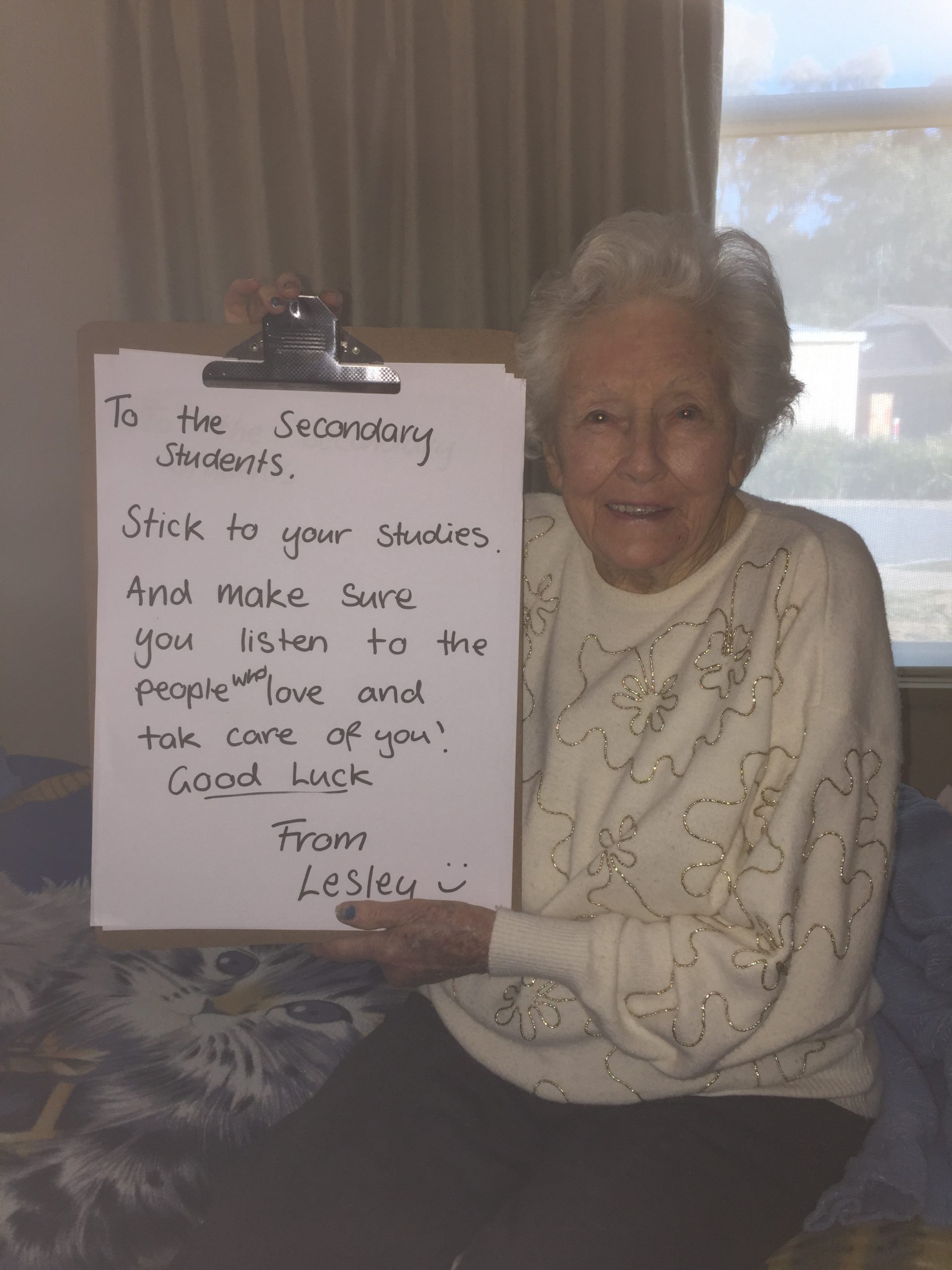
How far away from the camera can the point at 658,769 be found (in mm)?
1036

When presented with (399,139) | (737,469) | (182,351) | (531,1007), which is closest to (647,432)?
(737,469)

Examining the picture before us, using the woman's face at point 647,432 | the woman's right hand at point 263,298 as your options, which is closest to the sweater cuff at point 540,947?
the woman's face at point 647,432

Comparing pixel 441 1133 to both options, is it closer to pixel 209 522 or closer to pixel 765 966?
pixel 765 966

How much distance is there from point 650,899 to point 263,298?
0.77m

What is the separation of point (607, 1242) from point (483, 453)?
0.76 metres

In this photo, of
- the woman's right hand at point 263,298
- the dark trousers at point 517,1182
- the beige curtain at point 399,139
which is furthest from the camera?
the beige curtain at point 399,139

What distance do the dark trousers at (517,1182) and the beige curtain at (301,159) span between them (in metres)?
1.94

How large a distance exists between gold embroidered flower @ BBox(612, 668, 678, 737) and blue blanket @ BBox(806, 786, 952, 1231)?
0.50 metres

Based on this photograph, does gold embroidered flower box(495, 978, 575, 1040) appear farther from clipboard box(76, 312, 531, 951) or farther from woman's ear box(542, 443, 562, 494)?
woman's ear box(542, 443, 562, 494)

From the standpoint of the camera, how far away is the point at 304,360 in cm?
97

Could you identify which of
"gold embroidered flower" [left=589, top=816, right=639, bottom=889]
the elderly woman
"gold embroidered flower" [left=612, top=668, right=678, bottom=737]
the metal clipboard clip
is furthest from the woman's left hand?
the metal clipboard clip

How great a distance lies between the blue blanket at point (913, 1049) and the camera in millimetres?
954

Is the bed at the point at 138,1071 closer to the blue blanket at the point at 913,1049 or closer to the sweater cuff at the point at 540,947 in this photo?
the blue blanket at the point at 913,1049

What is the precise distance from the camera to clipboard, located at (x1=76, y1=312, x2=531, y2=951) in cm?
95
